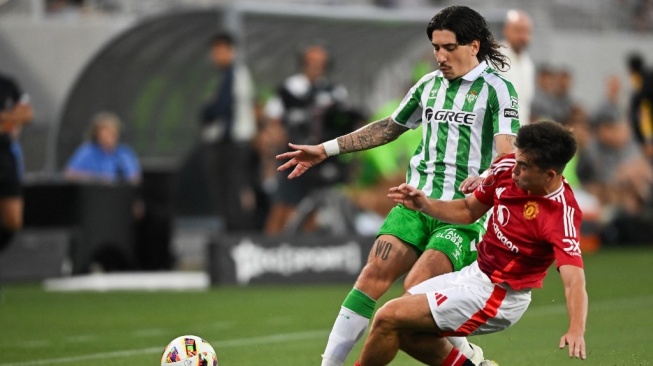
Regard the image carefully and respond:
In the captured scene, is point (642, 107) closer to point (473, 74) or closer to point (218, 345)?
point (218, 345)

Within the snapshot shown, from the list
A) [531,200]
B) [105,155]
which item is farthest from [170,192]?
[531,200]

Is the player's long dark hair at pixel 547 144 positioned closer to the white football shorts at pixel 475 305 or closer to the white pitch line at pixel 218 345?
the white football shorts at pixel 475 305

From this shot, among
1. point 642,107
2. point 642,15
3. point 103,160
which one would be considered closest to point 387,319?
point 103,160

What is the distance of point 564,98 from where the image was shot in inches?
822

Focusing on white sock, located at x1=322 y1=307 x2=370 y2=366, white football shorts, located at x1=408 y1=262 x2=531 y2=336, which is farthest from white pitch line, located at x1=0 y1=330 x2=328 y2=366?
white football shorts, located at x1=408 y1=262 x2=531 y2=336

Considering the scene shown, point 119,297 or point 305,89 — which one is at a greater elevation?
point 305,89

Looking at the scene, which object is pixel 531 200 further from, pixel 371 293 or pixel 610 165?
pixel 610 165

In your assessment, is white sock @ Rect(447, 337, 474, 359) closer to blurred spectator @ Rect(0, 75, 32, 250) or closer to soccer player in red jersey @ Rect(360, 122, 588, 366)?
soccer player in red jersey @ Rect(360, 122, 588, 366)

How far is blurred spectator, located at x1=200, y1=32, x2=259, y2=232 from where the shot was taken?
632 inches

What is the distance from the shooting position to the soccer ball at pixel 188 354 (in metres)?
7.66

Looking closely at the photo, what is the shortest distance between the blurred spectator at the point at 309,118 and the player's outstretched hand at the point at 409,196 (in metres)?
8.36

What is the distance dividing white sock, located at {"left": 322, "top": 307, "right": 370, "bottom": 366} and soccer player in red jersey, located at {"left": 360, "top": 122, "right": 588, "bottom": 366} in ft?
1.65

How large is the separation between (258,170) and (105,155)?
7.37 feet

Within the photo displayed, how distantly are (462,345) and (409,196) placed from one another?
1257 millimetres
